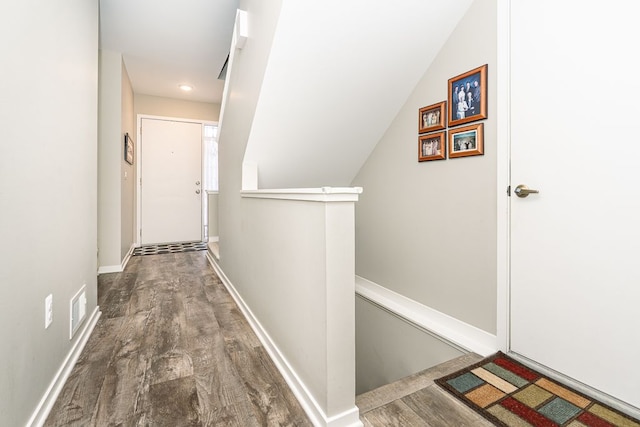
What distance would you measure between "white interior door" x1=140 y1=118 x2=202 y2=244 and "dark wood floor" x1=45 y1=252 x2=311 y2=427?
2635mm

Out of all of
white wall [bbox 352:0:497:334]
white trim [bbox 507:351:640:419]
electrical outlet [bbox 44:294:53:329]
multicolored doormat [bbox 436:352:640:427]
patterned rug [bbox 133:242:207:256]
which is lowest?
multicolored doormat [bbox 436:352:640:427]

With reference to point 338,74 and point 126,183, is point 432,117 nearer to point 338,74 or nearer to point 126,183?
point 338,74

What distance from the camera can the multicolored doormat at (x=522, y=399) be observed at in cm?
111

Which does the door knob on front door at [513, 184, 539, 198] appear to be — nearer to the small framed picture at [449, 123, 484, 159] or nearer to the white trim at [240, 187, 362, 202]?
the small framed picture at [449, 123, 484, 159]

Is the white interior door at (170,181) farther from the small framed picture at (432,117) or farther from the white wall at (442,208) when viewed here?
the small framed picture at (432,117)

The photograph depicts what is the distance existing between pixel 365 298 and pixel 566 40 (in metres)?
2.03

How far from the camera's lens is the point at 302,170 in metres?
2.54

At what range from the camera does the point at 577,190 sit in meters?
1.29

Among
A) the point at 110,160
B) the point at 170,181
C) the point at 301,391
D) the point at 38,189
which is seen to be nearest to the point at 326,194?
the point at 301,391

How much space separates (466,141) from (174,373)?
1.95 m

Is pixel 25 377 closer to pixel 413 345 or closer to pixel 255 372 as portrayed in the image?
pixel 255 372

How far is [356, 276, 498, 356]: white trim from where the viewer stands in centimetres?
165

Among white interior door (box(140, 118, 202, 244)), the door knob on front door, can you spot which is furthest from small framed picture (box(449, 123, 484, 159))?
white interior door (box(140, 118, 202, 244))

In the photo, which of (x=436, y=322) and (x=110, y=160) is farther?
(x=110, y=160)
